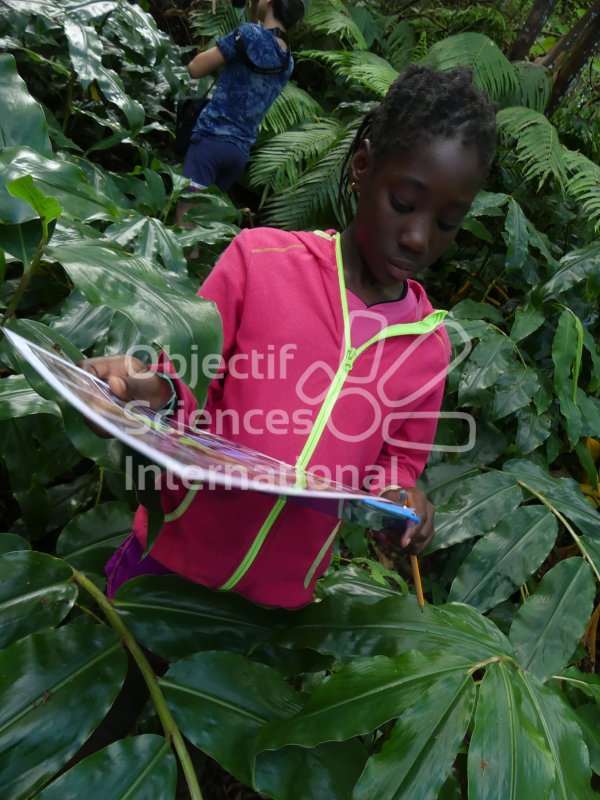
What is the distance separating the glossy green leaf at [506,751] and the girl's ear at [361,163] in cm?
62

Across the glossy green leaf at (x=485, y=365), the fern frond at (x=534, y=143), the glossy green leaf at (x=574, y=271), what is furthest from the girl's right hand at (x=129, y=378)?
the fern frond at (x=534, y=143)

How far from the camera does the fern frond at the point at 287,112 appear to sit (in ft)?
9.61

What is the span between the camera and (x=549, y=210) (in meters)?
2.61

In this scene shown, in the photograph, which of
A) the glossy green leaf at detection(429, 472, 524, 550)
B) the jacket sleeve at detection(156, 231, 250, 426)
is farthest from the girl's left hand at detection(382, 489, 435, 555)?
the glossy green leaf at detection(429, 472, 524, 550)

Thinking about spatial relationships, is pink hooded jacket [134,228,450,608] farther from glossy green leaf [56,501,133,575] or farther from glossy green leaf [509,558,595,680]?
glossy green leaf [509,558,595,680]

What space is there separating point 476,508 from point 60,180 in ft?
2.99

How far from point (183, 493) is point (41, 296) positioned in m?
0.78

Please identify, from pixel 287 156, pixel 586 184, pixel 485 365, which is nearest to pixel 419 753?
pixel 485 365

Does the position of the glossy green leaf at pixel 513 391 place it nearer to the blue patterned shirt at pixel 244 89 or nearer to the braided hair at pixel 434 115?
the braided hair at pixel 434 115

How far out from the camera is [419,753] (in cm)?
60

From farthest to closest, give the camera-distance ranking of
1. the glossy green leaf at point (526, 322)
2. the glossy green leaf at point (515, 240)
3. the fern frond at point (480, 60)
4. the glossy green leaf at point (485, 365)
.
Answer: the fern frond at point (480, 60) → the glossy green leaf at point (515, 240) → the glossy green leaf at point (526, 322) → the glossy green leaf at point (485, 365)

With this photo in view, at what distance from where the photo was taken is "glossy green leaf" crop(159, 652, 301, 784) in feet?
2.21

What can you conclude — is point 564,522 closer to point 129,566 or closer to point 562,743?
point 562,743

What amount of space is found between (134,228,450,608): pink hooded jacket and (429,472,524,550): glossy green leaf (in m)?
0.39
